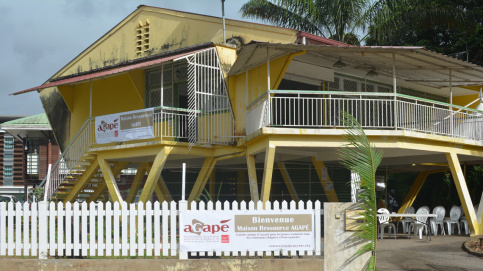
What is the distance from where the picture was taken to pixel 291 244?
1206 cm

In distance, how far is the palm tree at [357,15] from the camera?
29.9 meters

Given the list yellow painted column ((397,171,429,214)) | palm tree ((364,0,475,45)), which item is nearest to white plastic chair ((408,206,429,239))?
yellow painted column ((397,171,429,214))

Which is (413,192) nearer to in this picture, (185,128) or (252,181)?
→ (252,181)

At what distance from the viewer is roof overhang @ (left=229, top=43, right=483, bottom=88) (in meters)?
16.7

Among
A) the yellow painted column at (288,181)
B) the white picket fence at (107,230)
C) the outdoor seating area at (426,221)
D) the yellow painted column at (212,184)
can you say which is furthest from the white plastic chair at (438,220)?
the white picket fence at (107,230)

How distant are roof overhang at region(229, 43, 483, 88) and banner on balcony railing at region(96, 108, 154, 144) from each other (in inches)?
111

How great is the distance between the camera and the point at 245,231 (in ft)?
39.4

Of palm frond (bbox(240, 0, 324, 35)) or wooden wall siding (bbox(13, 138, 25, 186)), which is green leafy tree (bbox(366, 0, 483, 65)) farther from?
wooden wall siding (bbox(13, 138, 25, 186))

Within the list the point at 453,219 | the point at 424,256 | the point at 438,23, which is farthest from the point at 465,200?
the point at 438,23

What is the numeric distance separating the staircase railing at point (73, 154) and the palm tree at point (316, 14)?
12.4 metres

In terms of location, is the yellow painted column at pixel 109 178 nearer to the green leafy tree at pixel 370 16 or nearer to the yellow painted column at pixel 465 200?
the yellow painted column at pixel 465 200

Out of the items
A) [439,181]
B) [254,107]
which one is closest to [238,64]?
[254,107]

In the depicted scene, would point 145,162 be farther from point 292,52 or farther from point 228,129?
point 292,52

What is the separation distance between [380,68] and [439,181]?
10554 mm
